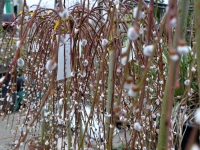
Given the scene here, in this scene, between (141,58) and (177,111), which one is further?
(177,111)

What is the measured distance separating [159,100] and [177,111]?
83 cm

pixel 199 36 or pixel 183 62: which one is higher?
pixel 199 36

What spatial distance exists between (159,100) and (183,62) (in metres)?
1.06

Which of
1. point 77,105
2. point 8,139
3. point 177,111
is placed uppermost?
point 77,105

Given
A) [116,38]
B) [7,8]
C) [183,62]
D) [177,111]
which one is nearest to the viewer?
[116,38]

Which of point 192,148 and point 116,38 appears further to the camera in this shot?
point 116,38

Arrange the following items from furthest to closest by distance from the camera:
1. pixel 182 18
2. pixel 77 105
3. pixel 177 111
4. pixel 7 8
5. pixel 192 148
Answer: pixel 7 8
pixel 177 111
pixel 77 105
pixel 182 18
pixel 192 148

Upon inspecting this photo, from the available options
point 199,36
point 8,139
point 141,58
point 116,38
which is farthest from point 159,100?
point 8,139

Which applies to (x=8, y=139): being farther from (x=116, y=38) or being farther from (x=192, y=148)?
(x=192, y=148)

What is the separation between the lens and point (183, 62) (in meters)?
2.27

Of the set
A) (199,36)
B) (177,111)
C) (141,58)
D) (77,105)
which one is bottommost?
(177,111)

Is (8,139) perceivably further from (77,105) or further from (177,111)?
(77,105)

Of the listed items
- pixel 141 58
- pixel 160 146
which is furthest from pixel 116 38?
pixel 160 146

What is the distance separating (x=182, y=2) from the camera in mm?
739
